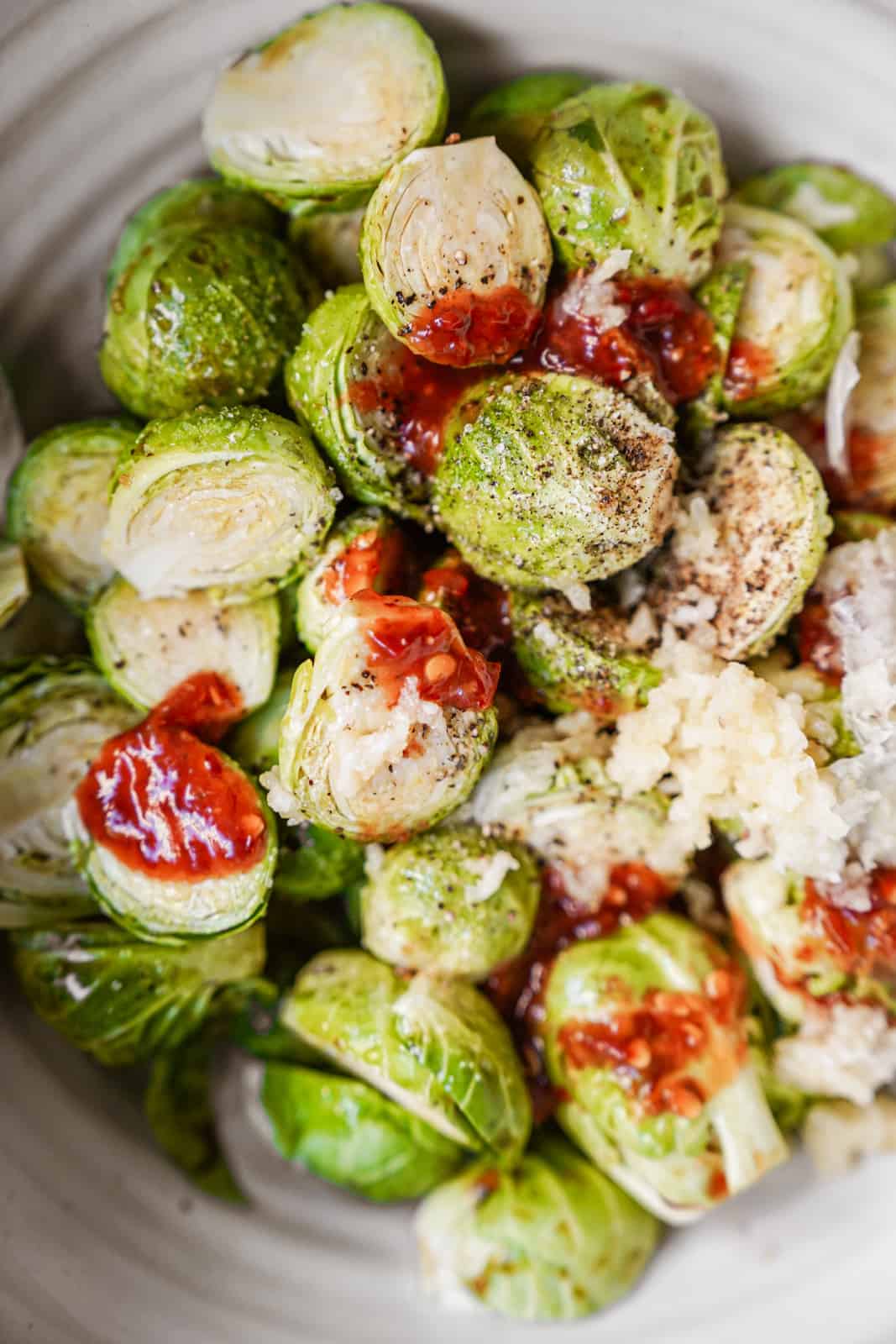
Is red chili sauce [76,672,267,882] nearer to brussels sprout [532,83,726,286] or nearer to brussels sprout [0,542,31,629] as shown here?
brussels sprout [0,542,31,629]

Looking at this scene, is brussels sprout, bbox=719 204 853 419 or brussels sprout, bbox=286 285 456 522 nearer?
brussels sprout, bbox=286 285 456 522

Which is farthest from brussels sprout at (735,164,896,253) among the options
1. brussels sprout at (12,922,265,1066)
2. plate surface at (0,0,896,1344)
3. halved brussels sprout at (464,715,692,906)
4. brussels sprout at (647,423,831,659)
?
brussels sprout at (12,922,265,1066)

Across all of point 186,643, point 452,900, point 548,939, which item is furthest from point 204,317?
point 548,939

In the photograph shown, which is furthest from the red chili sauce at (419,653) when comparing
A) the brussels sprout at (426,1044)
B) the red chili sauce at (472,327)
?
the brussels sprout at (426,1044)

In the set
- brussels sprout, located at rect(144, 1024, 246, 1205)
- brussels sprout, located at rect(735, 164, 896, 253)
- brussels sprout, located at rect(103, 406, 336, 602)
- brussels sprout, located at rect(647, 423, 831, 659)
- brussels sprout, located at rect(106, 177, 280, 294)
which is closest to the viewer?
brussels sprout, located at rect(103, 406, 336, 602)

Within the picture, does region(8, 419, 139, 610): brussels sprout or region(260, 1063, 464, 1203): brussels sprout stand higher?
region(8, 419, 139, 610): brussels sprout

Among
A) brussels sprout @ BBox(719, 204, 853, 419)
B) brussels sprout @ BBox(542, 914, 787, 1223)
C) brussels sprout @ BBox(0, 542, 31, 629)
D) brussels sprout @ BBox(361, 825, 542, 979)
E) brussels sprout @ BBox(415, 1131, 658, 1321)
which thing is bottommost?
brussels sprout @ BBox(415, 1131, 658, 1321)

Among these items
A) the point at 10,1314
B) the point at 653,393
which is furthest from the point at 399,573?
the point at 10,1314
